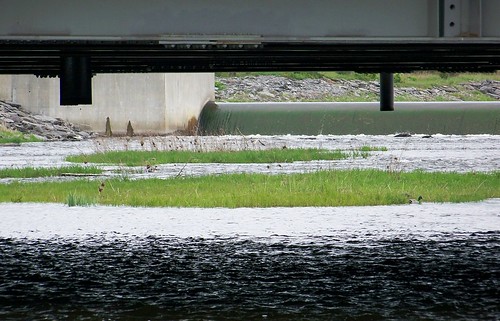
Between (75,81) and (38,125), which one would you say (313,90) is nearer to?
(38,125)

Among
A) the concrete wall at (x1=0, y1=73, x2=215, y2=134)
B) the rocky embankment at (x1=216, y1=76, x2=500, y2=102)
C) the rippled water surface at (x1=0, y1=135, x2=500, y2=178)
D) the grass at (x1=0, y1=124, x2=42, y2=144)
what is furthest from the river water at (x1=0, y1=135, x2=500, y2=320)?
the rocky embankment at (x1=216, y1=76, x2=500, y2=102)

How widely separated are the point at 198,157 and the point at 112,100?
957 inches

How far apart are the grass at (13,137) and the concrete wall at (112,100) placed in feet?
18.8

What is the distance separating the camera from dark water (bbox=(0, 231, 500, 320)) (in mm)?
13250

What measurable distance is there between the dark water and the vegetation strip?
5086 mm

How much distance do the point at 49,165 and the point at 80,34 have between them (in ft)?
78.5

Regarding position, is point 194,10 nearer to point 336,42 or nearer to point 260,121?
point 336,42

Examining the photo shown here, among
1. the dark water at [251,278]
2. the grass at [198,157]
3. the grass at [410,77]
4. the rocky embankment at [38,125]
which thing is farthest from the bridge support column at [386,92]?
the grass at [410,77]

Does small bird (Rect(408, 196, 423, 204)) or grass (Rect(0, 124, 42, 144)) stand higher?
grass (Rect(0, 124, 42, 144))

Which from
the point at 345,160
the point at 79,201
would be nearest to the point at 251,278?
the point at 79,201

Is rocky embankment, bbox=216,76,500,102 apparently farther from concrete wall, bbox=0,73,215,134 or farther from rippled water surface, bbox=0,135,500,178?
A: rippled water surface, bbox=0,135,500,178

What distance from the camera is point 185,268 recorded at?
17.0 m

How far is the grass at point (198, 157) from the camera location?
39.2m

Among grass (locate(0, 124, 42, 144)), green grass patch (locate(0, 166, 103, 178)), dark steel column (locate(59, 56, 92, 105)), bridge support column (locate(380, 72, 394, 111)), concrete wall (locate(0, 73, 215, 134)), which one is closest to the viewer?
dark steel column (locate(59, 56, 92, 105))
